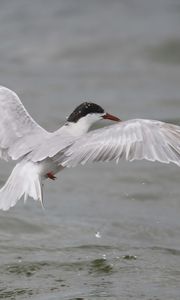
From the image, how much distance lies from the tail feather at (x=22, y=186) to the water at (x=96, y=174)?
2.20ft

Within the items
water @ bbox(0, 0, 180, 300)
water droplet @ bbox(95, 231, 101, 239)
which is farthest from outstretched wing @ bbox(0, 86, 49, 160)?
water droplet @ bbox(95, 231, 101, 239)

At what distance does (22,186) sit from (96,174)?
329 cm

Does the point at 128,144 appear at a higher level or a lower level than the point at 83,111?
lower

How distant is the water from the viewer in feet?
22.5

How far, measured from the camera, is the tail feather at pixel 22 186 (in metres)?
6.30

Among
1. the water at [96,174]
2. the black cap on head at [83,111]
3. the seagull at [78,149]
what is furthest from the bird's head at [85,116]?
the water at [96,174]

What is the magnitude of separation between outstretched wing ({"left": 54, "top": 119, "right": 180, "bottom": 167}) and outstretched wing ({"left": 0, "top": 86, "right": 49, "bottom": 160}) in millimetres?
460

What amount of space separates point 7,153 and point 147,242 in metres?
1.53

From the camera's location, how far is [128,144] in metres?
6.29

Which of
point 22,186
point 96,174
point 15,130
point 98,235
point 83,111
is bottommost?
point 98,235

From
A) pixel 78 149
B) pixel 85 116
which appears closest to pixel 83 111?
pixel 85 116

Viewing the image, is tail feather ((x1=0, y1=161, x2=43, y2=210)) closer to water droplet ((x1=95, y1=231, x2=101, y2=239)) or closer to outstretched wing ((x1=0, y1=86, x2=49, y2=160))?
outstretched wing ((x1=0, y1=86, x2=49, y2=160))

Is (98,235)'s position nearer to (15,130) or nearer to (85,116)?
(85,116)

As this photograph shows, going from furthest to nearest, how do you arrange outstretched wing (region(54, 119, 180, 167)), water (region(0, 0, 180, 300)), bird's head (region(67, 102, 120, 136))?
bird's head (region(67, 102, 120, 136)) < water (region(0, 0, 180, 300)) < outstretched wing (region(54, 119, 180, 167))
